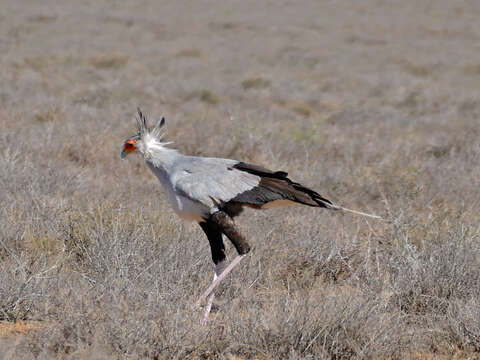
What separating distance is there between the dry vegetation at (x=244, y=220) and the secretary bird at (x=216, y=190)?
35 centimetres

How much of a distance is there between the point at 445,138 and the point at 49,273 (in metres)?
8.15

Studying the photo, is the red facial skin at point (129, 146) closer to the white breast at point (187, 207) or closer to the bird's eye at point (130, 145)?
the bird's eye at point (130, 145)

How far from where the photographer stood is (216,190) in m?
3.79

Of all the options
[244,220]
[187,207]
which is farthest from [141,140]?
[244,220]

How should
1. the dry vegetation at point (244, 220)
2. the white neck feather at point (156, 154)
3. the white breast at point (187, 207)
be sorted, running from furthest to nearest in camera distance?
the white neck feather at point (156, 154) → the white breast at point (187, 207) → the dry vegetation at point (244, 220)

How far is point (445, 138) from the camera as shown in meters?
10.2

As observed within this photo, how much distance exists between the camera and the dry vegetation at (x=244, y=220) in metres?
3.24

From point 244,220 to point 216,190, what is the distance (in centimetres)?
176

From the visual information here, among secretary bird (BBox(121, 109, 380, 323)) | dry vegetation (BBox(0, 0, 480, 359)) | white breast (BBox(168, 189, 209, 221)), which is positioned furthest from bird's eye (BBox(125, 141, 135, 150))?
dry vegetation (BBox(0, 0, 480, 359))

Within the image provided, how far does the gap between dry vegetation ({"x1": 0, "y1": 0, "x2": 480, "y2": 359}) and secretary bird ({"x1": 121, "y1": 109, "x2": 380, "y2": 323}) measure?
0.35m

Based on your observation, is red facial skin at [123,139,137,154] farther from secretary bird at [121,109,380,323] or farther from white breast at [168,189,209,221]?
white breast at [168,189,209,221]

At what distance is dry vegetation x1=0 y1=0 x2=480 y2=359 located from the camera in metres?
3.24

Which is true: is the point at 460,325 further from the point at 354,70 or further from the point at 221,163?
Result: the point at 354,70

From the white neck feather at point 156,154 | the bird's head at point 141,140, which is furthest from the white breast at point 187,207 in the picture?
the bird's head at point 141,140
